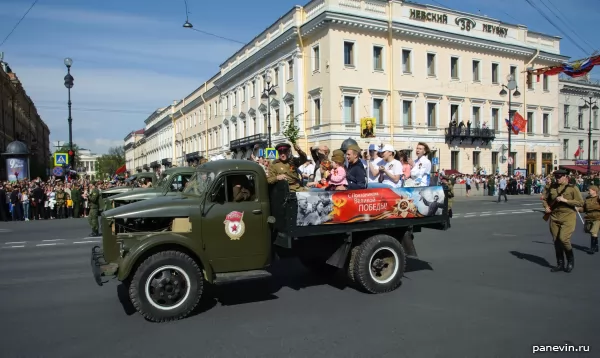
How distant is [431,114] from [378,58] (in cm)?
748

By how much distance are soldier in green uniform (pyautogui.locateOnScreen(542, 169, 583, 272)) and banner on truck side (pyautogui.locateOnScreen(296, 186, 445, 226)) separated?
242 cm

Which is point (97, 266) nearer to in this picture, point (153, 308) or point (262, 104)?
point (153, 308)

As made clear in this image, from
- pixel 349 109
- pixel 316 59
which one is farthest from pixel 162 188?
pixel 316 59

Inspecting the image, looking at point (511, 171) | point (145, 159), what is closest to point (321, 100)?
point (511, 171)

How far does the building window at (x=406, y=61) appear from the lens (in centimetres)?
3775

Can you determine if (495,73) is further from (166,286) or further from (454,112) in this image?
(166,286)

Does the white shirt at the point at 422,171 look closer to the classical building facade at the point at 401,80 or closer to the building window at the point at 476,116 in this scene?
the classical building facade at the point at 401,80

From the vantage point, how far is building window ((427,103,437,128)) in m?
39.7

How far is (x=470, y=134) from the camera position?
4091 cm

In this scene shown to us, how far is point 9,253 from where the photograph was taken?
11.6m

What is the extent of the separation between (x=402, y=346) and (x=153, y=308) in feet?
10.2

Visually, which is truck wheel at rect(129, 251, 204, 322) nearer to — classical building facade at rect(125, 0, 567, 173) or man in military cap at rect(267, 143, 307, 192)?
man in military cap at rect(267, 143, 307, 192)

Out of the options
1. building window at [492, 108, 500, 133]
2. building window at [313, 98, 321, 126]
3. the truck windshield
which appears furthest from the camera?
building window at [492, 108, 500, 133]

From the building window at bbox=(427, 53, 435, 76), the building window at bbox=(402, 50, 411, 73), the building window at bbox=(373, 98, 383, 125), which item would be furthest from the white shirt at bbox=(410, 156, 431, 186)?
the building window at bbox=(427, 53, 435, 76)
